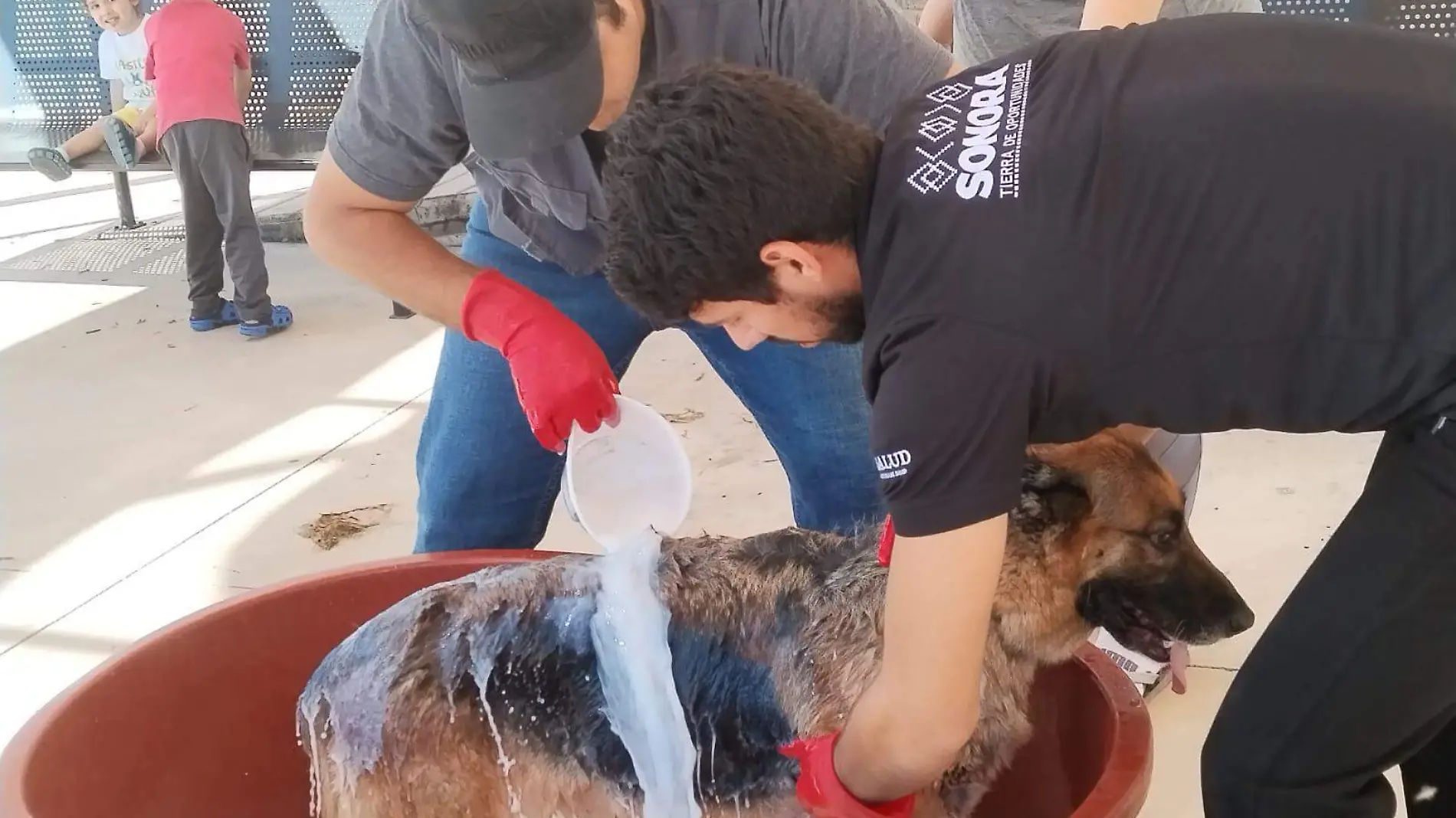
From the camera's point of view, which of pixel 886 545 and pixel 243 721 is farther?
pixel 243 721

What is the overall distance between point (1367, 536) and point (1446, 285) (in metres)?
0.33

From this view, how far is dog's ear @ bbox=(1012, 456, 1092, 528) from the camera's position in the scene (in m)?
1.79

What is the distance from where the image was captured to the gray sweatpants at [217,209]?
5766 mm

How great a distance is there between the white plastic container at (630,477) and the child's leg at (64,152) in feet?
Result: 19.8

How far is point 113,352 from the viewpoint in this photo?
5789mm

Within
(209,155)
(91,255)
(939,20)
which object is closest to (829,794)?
(939,20)

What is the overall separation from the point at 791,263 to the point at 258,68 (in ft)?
23.4

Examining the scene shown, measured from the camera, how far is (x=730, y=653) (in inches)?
79.4

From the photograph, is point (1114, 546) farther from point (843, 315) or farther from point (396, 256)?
point (396, 256)

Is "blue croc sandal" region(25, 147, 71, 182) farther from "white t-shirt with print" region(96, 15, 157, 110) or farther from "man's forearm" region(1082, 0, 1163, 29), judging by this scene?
"man's forearm" region(1082, 0, 1163, 29)

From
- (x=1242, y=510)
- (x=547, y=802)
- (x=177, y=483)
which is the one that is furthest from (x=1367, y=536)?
(x=177, y=483)

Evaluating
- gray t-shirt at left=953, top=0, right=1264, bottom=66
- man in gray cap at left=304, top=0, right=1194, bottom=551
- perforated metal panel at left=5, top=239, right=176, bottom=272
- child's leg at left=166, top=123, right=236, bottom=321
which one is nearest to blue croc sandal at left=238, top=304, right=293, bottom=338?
child's leg at left=166, top=123, right=236, bottom=321

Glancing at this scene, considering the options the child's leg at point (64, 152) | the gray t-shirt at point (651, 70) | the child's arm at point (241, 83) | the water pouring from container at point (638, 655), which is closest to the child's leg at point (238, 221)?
the child's arm at point (241, 83)

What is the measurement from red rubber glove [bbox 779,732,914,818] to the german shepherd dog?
0.22m
